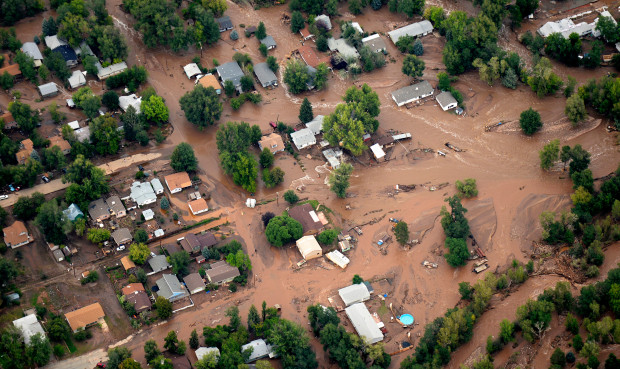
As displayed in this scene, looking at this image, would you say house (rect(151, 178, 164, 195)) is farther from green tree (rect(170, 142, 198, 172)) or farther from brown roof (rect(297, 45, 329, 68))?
brown roof (rect(297, 45, 329, 68))

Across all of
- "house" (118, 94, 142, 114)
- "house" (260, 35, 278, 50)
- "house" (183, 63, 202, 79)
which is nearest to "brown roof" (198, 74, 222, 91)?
"house" (183, 63, 202, 79)

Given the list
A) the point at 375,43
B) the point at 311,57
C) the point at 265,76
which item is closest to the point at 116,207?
the point at 265,76

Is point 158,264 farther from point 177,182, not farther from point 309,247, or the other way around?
point 309,247

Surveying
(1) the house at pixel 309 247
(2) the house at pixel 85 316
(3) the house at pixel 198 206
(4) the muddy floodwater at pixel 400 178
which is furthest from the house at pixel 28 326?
(1) the house at pixel 309 247

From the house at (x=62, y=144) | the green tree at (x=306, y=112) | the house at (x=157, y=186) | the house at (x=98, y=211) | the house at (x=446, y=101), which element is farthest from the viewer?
the house at (x=446, y=101)

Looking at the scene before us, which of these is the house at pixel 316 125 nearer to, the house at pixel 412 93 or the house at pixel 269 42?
the house at pixel 412 93
